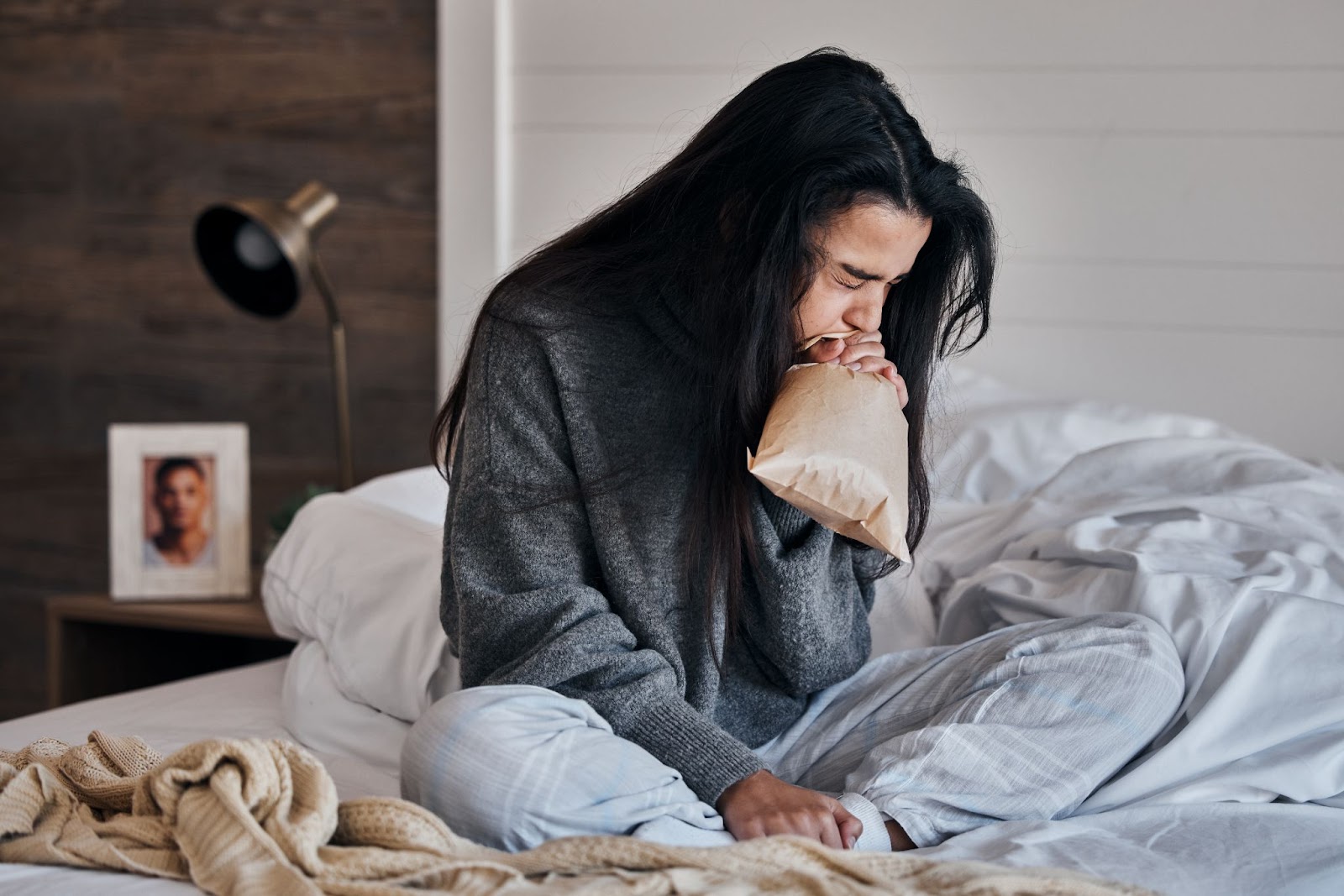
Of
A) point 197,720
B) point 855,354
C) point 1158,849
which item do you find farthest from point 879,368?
point 197,720

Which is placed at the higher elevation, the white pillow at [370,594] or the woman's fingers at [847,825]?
the white pillow at [370,594]

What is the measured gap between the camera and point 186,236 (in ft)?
7.69

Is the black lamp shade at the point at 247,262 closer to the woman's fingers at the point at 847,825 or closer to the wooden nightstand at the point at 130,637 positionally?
the wooden nightstand at the point at 130,637

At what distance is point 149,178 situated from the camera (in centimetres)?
234

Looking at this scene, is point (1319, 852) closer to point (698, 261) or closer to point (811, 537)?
point (811, 537)

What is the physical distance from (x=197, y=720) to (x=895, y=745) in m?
0.69

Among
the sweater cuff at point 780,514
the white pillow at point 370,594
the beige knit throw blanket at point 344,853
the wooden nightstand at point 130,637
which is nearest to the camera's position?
the beige knit throw blanket at point 344,853

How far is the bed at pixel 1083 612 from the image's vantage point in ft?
3.30

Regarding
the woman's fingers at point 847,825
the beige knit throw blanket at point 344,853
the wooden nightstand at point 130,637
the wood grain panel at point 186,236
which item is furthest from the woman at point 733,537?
the wood grain panel at point 186,236

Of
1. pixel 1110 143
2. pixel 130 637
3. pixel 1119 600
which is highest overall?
pixel 1110 143

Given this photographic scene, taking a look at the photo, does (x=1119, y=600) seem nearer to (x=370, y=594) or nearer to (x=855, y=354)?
(x=855, y=354)

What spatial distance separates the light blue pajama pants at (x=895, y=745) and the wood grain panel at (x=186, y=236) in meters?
1.25

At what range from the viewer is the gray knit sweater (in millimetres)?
1096

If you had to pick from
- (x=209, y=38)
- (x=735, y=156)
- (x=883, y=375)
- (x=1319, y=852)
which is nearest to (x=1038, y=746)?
(x=1319, y=852)
